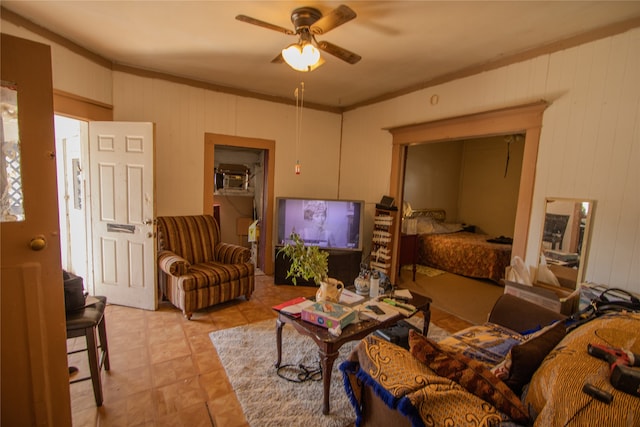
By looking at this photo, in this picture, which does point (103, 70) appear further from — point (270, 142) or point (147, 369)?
point (147, 369)

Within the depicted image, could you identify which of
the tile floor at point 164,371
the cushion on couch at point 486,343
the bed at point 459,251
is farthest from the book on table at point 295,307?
the bed at point 459,251

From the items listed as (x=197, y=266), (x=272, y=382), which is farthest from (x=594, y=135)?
(x=197, y=266)

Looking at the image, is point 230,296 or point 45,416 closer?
point 45,416

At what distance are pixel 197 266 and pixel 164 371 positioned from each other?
4.27ft

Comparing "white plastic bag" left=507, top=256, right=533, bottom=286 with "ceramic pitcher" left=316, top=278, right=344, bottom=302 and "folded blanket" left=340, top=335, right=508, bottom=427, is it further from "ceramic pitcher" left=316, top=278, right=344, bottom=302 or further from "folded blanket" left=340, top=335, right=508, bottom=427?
"folded blanket" left=340, top=335, right=508, bottom=427

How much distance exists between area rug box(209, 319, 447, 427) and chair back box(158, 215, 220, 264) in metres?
1.12

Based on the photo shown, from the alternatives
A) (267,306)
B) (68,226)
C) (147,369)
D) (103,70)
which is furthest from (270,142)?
(147,369)

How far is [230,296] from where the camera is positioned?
3.23 meters

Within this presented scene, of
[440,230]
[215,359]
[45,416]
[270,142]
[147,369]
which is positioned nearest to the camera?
[45,416]

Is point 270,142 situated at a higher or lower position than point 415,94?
lower

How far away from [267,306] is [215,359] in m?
1.06

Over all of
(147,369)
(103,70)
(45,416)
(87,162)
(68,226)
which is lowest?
(147,369)

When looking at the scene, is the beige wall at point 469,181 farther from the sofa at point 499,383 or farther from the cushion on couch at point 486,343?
the sofa at point 499,383

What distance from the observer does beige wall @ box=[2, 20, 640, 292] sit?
7.02 feet
